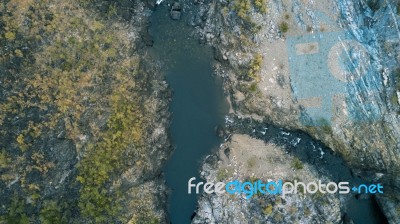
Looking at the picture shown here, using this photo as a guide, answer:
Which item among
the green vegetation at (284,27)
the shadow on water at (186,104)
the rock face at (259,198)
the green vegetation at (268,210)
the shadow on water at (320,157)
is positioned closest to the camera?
the green vegetation at (284,27)

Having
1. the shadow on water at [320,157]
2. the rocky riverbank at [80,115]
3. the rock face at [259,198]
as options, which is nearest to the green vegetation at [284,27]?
the shadow on water at [320,157]

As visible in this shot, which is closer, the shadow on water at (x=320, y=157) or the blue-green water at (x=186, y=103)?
the shadow on water at (x=320, y=157)

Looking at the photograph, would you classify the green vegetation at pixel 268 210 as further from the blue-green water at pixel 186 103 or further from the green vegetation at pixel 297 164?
the blue-green water at pixel 186 103

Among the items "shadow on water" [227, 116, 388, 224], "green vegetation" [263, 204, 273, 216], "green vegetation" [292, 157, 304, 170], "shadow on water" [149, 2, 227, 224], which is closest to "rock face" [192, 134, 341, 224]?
"green vegetation" [263, 204, 273, 216]

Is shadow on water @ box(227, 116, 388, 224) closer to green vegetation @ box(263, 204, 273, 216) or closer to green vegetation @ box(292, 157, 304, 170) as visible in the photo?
green vegetation @ box(292, 157, 304, 170)

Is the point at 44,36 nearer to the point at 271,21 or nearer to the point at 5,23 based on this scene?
the point at 5,23

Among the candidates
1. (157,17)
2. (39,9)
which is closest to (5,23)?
(39,9)
